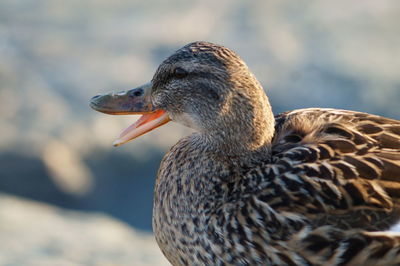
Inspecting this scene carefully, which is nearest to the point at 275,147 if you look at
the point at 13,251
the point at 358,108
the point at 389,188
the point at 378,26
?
the point at 389,188

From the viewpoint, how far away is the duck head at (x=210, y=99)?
4.02 meters

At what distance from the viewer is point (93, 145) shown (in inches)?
250

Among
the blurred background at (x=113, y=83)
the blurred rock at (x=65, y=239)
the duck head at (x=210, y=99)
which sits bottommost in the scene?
the blurred rock at (x=65, y=239)

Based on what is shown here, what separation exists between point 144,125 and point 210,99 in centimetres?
40

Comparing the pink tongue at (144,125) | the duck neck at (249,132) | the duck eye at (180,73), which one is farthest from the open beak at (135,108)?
the duck neck at (249,132)

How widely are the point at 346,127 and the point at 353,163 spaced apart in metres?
0.27

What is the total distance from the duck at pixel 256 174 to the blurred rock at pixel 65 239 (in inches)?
55.5

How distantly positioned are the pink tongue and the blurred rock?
1.54 m

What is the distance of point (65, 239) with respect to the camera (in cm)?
574

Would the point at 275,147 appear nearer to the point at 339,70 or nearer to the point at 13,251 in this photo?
the point at 13,251

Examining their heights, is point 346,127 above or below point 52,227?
above

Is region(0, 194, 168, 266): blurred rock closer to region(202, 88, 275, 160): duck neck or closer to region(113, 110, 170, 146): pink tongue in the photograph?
region(113, 110, 170, 146): pink tongue

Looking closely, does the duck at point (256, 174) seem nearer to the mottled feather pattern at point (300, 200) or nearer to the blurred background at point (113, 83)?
the mottled feather pattern at point (300, 200)

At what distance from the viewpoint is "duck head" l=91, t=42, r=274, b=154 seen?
4.02 m
